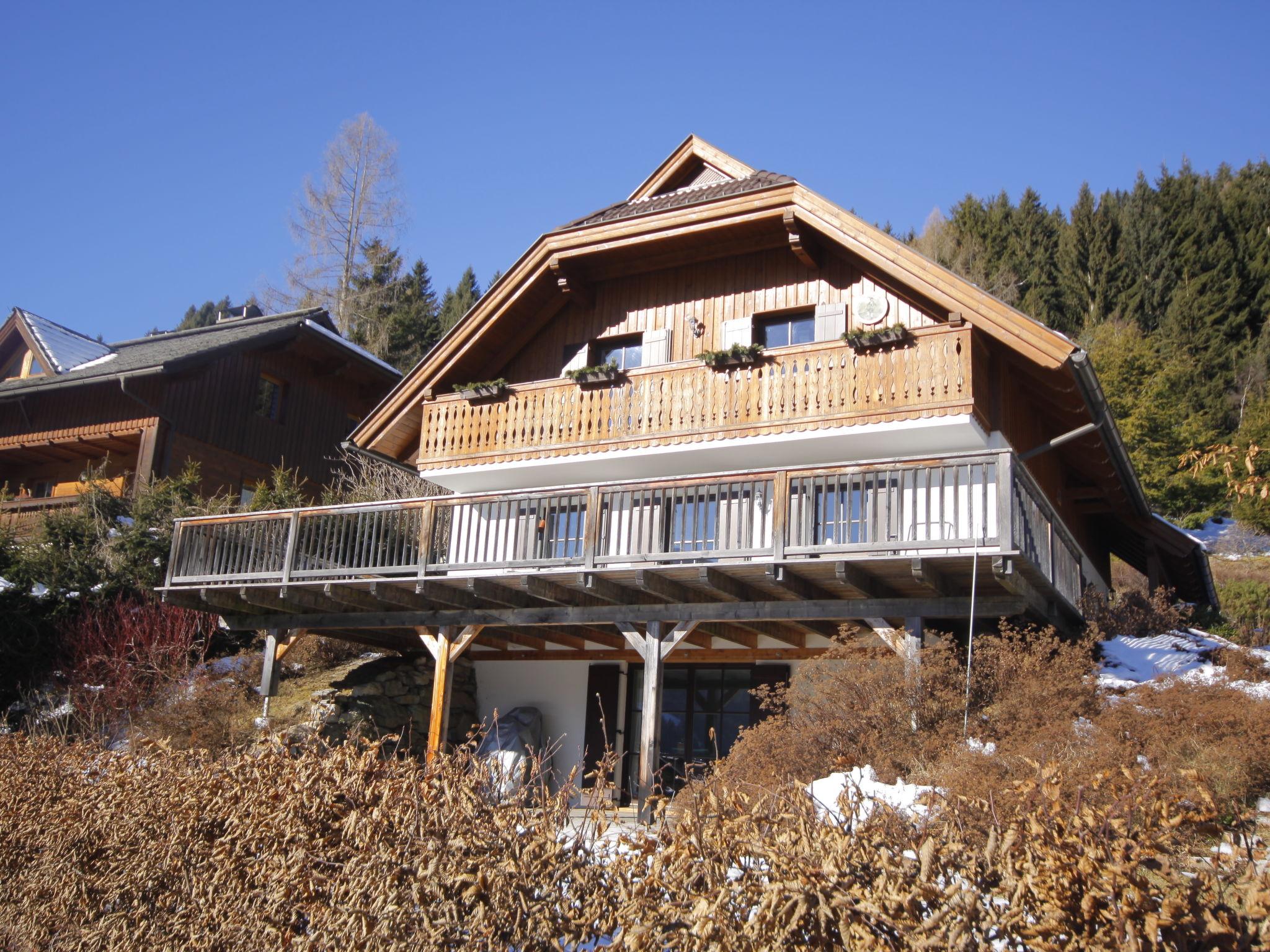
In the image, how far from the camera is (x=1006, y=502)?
11117mm

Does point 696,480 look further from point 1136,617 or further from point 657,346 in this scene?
point 1136,617

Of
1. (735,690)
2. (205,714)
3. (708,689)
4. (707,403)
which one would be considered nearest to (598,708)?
(708,689)

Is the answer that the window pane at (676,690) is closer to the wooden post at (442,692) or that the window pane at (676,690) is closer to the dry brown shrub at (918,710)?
the wooden post at (442,692)

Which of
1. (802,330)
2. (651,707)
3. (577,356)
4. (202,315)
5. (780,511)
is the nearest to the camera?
(780,511)

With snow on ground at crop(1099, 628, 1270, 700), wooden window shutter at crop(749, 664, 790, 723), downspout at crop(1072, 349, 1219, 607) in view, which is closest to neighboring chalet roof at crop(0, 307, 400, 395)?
wooden window shutter at crop(749, 664, 790, 723)

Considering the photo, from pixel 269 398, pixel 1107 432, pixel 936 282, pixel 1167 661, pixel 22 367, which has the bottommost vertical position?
pixel 1167 661

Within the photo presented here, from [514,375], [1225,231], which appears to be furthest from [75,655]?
[1225,231]

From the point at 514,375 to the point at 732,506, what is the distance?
16.8ft

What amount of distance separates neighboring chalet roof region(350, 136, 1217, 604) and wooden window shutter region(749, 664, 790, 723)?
17.4 feet

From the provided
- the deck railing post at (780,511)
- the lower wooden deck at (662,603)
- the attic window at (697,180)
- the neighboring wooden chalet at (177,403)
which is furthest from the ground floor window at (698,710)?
the neighboring wooden chalet at (177,403)

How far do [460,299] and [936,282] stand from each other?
155 feet

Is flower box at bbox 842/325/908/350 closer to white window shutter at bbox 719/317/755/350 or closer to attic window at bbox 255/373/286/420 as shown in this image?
white window shutter at bbox 719/317/755/350

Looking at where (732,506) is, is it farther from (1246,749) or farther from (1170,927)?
(1170,927)

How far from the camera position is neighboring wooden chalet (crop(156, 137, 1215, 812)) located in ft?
41.1
